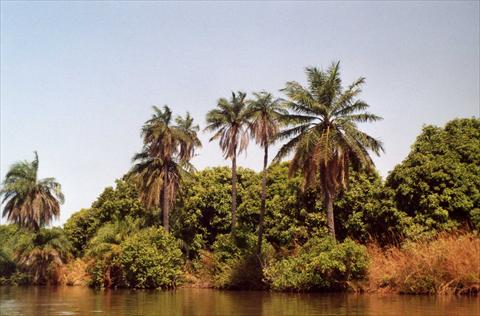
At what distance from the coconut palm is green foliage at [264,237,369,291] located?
32.4 m

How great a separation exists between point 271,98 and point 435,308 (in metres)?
29.4

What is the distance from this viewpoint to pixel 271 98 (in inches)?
1960

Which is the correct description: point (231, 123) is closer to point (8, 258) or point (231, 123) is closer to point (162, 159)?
point (162, 159)

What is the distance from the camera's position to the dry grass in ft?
101

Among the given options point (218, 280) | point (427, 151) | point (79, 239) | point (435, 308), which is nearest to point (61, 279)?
point (79, 239)

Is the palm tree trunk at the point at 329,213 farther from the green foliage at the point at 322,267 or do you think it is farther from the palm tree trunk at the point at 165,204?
the palm tree trunk at the point at 165,204

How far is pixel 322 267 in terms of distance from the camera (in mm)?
36000

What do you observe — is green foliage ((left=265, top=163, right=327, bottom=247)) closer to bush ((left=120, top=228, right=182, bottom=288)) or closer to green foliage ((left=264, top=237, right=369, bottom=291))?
green foliage ((left=264, top=237, right=369, bottom=291))

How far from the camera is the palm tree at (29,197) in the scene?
200 feet

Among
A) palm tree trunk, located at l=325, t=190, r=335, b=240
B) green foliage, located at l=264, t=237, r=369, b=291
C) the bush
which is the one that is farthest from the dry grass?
the bush

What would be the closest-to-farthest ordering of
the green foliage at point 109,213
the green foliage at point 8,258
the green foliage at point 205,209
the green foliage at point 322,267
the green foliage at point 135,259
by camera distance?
the green foliage at point 322,267 → the green foliage at point 135,259 → the green foliage at point 205,209 → the green foliage at point 109,213 → the green foliage at point 8,258

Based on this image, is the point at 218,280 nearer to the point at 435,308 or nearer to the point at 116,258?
the point at 116,258

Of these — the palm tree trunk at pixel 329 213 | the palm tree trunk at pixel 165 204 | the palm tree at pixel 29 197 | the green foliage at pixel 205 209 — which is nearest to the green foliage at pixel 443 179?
the palm tree trunk at pixel 329 213

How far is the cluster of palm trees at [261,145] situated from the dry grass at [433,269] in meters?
5.41
